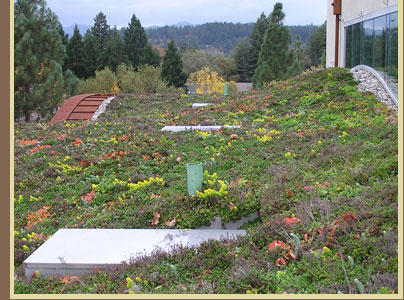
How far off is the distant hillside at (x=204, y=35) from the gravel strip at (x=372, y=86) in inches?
2112

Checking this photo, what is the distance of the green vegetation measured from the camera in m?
3.44

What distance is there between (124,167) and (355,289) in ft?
17.9

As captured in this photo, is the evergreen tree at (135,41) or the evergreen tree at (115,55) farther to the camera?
the evergreen tree at (135,41)

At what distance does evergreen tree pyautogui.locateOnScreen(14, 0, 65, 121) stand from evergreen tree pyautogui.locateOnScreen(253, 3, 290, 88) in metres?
14.5

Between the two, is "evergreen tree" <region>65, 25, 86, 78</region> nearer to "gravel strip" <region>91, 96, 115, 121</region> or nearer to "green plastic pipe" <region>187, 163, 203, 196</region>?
"gravel strip" <region>91, 96, 115, 121</region>

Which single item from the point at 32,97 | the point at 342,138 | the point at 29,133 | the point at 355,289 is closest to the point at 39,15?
the point at 32,97

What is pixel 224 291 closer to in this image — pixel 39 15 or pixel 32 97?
pixel 32 97

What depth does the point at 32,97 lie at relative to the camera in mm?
22531

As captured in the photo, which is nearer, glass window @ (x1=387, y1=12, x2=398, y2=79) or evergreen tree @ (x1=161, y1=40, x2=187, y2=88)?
glass window @ (x1=387, y1=12, x2=398, y2=79)

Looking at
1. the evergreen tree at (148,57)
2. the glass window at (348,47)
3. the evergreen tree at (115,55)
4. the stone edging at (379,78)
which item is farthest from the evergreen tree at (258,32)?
the stone edging at (379,78)

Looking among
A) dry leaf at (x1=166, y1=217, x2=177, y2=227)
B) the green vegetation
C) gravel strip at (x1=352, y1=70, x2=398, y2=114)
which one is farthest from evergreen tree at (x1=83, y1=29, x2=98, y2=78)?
dry leaf at (x1=166, y1=217, x2=177, y2=227)

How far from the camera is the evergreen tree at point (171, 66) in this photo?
38.3 meters

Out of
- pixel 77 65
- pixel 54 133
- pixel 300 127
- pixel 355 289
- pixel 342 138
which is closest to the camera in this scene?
pixel 355 289

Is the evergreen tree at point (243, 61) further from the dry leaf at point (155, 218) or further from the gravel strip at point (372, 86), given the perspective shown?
the dry leaf at point (155, 218)
